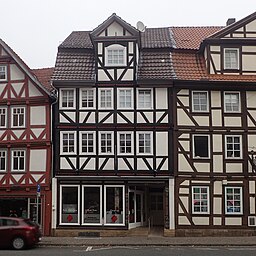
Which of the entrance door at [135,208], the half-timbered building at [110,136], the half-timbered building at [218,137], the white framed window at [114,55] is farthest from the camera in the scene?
the white framed window at [114,55]

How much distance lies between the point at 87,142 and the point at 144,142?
336 cm

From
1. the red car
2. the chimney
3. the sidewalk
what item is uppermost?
the chimney

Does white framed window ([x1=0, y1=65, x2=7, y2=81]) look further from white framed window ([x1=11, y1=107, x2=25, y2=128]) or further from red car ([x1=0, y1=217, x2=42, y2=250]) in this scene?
red car ([x1=0, y1=217, x2=42, y2=250])

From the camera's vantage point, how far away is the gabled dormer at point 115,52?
98.3 ft

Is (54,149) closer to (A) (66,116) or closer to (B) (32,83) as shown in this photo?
(A) (66,116)

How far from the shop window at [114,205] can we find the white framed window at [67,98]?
5.33 meters

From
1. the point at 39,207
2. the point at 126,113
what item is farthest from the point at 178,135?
the point at 39,207

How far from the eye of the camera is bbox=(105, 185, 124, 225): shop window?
29.2m

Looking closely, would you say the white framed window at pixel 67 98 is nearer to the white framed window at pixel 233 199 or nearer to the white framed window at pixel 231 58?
the white framed window at pixel 231 58

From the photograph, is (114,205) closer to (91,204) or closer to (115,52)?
(91,204)

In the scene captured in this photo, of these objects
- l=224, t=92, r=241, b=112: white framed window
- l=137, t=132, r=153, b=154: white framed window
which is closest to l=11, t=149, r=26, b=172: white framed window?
l=137, t=132, r=153, b=154: white framed window

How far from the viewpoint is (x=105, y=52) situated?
30078 mm

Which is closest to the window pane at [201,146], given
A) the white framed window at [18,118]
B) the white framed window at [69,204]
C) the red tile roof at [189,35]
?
the red tile roof at [189,35]

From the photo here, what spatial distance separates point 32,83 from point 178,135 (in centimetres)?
934
